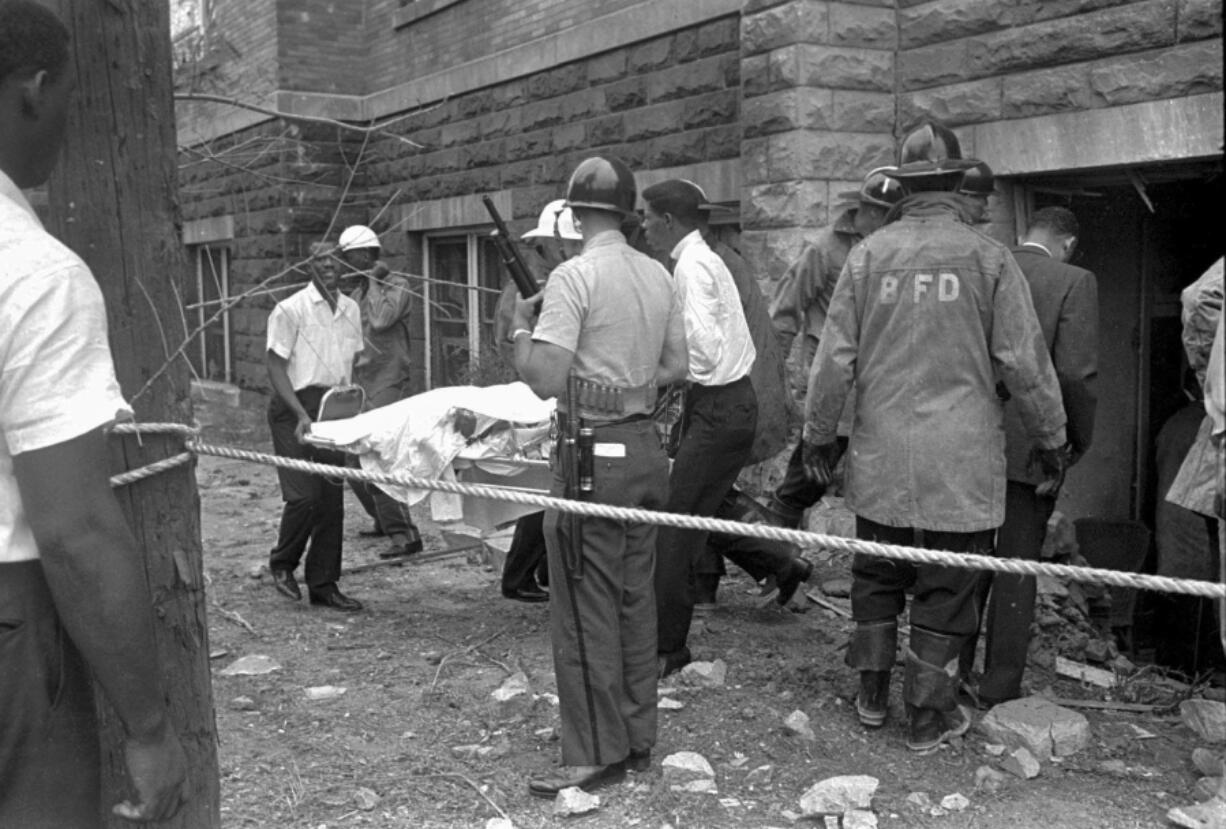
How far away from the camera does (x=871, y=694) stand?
187 inches

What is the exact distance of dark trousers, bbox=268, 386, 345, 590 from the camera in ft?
21.7

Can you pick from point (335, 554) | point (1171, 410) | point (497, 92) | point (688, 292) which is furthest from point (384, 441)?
point (497, 92)

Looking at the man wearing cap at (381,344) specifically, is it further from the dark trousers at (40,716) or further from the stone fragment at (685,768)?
the dark trousers at (40,716)

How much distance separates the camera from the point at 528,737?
475 cm

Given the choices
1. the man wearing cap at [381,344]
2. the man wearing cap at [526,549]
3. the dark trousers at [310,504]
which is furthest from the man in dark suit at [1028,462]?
the man wearing cap at [381,344]

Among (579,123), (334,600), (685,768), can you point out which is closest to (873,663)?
(685,768)

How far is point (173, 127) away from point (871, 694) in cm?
331

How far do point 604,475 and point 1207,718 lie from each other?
2.43m

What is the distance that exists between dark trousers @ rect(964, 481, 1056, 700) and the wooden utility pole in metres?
3.30

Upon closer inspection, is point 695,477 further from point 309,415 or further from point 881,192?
point 309,415

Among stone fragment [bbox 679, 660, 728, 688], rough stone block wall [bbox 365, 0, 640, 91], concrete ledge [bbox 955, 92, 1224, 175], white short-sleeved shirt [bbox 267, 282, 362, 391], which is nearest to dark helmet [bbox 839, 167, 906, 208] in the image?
concrete ledge [bbox 955, 92, 1224, 175]

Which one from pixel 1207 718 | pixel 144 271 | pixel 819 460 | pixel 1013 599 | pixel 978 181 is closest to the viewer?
pixel 144 271

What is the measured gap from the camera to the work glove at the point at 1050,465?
458cm

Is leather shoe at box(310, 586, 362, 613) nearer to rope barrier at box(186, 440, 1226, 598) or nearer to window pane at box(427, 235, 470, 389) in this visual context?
rope barrier at box(186, 440, 1226, 598)
